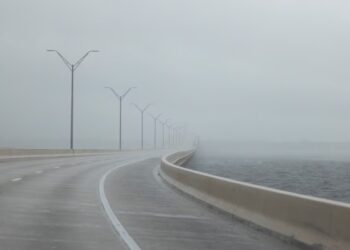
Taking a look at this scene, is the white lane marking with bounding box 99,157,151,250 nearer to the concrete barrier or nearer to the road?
the road

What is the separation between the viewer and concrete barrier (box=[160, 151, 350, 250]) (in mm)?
11691

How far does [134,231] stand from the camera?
48.8 ft

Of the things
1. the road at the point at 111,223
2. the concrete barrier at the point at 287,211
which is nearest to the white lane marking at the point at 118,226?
the road at the point at 111,223

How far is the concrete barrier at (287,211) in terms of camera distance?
1169 centimetres

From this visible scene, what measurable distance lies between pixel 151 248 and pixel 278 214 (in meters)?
3.23

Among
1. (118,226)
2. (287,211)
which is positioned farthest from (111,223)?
(287,211)

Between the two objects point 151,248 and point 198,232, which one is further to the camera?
point 198,232

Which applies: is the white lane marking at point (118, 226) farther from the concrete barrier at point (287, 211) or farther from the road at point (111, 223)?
the concrete barrier at point (287, 211)

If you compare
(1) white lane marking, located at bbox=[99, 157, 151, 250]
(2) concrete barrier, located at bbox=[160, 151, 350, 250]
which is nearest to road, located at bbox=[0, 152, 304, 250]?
(1) white lane marking, located at bbox=[99, 157, 151, 250]

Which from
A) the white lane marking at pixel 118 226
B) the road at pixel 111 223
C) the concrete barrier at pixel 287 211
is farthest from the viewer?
the road at pixel 111 223

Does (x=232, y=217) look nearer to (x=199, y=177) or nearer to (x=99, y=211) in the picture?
(x=99, y=211)

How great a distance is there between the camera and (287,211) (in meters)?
14.1

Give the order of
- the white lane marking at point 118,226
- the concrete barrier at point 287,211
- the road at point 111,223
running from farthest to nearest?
the road at point 111,223 → the white lane marking at point 118,226 → the concrete barrier at point 287,211

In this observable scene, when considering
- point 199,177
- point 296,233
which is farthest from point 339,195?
point 296,233
